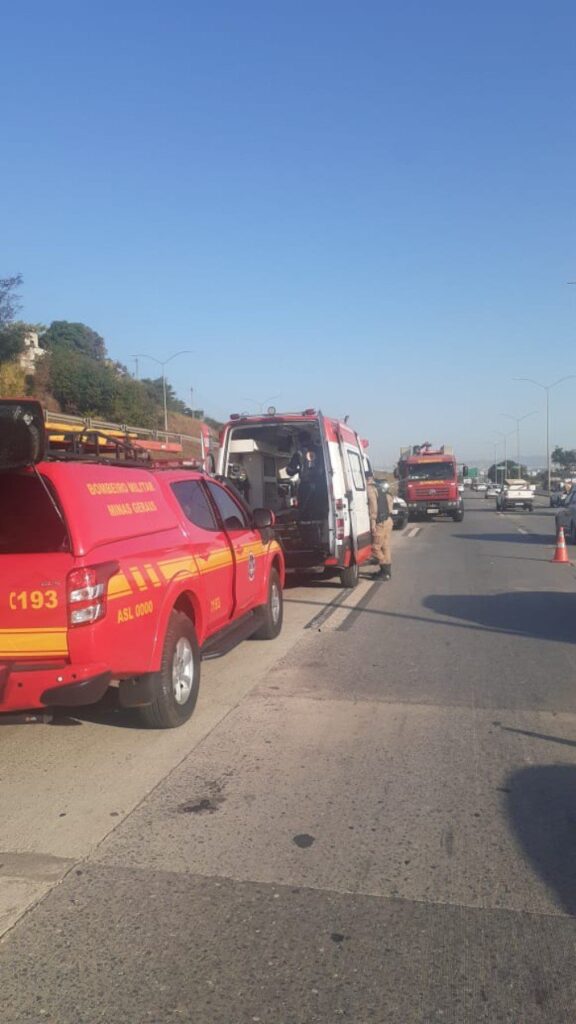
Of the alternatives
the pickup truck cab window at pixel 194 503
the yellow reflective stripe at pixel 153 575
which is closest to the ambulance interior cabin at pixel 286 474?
the pickup truck cab window at pixel 194 503

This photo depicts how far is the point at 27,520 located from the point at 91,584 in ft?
2.04

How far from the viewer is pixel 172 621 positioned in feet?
20.0

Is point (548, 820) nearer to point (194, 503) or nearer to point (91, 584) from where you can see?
point (91, 584)

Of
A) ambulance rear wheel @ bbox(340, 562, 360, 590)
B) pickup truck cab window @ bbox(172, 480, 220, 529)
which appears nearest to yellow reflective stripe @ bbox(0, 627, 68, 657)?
pickup truck cab window @ bbox(172, 480, 220, 529)

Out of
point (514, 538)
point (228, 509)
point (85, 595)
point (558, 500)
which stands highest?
point (228, 509)

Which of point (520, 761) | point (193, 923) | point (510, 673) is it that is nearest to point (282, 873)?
point (193, 923)

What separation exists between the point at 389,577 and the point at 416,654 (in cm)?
630

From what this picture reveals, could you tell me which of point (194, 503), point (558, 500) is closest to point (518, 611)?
point (194, 503)

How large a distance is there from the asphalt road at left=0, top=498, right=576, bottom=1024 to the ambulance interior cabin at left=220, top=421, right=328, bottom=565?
15.1 ft

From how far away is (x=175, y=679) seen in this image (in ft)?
20.1

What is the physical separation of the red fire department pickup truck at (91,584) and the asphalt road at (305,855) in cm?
55

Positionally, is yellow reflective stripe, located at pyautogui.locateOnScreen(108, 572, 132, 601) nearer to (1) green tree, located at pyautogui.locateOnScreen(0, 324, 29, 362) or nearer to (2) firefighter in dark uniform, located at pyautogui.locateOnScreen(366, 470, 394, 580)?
(2) firefighter in dark uniform, located at pyautogui.locateOnScreen(366, 470, 394, 580)

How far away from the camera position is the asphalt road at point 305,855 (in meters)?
3.14

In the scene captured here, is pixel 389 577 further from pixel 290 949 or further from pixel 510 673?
pixel 290 949
